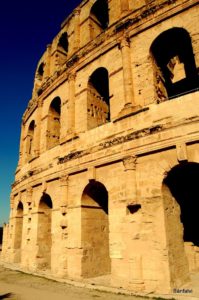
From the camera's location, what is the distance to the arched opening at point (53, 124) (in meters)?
14.5

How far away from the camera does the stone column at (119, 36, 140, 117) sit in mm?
9609

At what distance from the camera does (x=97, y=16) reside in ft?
46.3

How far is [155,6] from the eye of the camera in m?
10.2

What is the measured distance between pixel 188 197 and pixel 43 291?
6.47 m

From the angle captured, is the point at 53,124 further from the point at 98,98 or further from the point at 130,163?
the point at 130,163

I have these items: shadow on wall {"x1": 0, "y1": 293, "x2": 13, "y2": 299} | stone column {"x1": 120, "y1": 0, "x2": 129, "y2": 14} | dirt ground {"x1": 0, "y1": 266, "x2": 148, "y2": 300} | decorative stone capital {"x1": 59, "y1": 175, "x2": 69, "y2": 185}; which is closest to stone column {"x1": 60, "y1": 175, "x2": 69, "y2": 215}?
decorative stone capital {"x1": 59, "y1": 175, "x2": 69, "y2": 185}

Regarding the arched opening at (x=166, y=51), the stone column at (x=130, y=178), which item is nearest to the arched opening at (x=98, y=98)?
the arched opening at (x=166, y=51)

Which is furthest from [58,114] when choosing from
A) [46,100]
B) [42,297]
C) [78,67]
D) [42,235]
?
[42,297]

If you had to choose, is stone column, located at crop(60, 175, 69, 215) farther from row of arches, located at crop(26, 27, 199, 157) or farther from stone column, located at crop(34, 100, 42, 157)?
stone column, located at crop(34, 100, 42, 157)

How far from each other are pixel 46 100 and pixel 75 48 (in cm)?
346

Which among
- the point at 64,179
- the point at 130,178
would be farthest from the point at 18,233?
the point at 130,178

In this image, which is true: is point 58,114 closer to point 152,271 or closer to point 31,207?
point 31,207

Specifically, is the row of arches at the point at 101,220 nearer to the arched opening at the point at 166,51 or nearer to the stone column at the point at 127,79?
the stone column at the point at 127,79

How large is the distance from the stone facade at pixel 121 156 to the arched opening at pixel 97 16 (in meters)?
0.06
